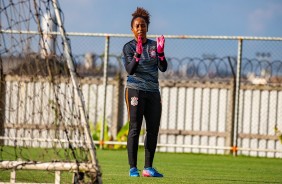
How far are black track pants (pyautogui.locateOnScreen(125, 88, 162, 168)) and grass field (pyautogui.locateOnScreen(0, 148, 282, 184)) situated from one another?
34 cm

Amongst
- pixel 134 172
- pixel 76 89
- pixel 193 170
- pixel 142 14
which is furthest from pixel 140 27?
pixel 193 170

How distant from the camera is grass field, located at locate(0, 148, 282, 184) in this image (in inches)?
394

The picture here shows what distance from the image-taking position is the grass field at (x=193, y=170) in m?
10.0

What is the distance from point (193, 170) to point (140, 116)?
2686 mm

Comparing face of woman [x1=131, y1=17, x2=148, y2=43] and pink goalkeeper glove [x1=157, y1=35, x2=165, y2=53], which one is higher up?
face of woman [x1=131, y1=17, x2=148, y2=43]

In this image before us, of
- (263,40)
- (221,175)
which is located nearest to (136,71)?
(221,175)

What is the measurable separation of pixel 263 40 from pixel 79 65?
4588 millimetres

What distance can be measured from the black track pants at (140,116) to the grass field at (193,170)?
1.12 ft

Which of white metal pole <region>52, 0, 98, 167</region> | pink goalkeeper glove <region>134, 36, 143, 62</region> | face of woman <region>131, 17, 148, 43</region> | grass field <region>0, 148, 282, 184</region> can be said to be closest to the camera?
white metal pole <region>52, 0, 98, 167</region>

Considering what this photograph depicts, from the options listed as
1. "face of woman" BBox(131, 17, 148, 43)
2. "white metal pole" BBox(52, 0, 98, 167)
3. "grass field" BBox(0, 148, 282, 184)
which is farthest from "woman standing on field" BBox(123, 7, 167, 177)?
"white metal pole" BBox(52, 0, 98, 167)

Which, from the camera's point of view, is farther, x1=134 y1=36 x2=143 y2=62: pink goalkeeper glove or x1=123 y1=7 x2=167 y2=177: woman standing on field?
x1=123 y1=7 x2=167 y2=177: woman standing on field

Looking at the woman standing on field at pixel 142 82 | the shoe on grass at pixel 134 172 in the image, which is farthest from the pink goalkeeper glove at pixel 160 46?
the shoe on grass at pixel 134 172

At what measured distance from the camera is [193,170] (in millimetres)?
12758

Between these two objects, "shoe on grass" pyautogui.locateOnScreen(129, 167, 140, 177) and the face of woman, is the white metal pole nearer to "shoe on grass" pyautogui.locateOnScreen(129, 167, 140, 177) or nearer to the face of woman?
the face of woman
